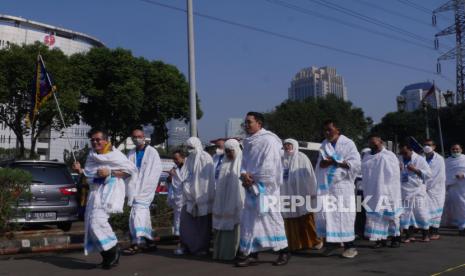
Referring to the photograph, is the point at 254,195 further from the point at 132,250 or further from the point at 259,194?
the point at 132,250

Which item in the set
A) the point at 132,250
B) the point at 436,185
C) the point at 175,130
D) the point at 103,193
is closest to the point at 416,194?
the point at 436,185

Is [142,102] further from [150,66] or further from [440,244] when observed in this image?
[440,244]

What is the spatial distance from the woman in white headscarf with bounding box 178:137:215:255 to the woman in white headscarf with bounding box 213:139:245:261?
319mm

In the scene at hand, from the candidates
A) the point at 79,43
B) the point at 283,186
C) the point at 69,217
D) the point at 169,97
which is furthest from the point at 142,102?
the point at 79,43

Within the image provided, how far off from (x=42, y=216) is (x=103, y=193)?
415 cm

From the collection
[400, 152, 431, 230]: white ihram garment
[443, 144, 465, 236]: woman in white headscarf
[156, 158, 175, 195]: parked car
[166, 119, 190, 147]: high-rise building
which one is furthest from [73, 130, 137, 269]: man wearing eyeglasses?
[166, 119, 190, 147]: high-rise building

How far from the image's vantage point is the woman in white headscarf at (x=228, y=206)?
7.60m

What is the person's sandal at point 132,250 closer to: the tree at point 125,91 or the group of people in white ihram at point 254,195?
the group of people in white ihram at point 254,195

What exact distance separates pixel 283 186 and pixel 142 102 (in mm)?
25487

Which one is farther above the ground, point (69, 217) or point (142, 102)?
point (142, 102)

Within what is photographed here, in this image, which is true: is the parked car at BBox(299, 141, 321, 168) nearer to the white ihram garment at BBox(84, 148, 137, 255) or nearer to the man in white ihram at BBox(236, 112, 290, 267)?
the man in white ihram at BBox(236, 112, 290, 267)

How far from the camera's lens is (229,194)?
7.71 meters

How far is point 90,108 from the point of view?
3325 cm

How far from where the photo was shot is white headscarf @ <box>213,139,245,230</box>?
7621 millimetres
